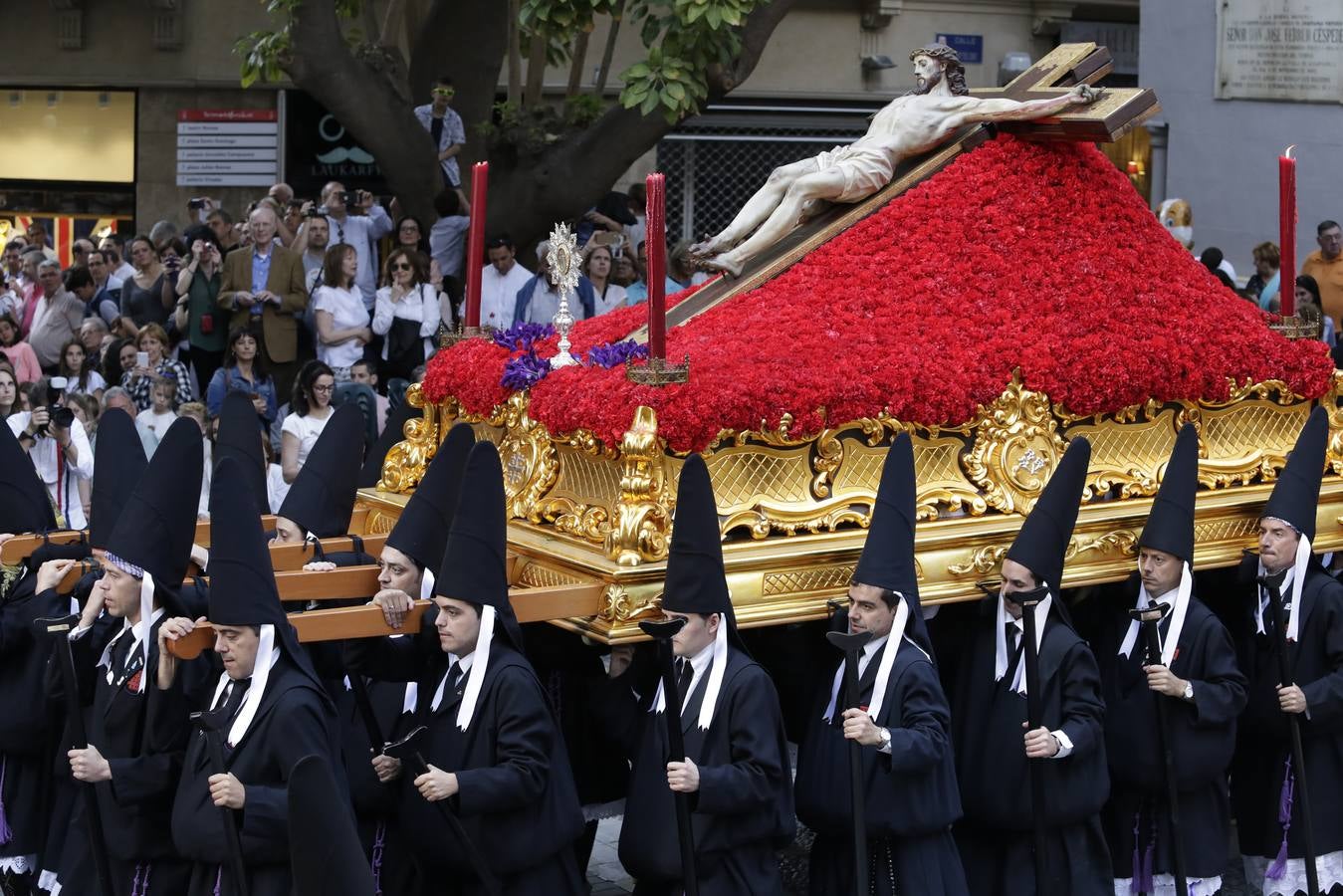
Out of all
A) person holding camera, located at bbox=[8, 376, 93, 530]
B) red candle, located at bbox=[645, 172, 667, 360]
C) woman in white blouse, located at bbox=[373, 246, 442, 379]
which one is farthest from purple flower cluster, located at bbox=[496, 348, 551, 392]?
woman in white blouse, located at bbox=[373, 246, 442, 379]

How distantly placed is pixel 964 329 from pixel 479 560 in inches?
81.3

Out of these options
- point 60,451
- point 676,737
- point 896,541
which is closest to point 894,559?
point 896,541

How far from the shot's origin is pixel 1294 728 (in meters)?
6.07

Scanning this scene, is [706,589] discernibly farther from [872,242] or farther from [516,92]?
[516,92]

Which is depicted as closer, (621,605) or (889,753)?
(889,753)

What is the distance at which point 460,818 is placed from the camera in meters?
5.03

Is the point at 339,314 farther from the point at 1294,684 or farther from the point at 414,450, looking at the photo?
the point at 1294,684

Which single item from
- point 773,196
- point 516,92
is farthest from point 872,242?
point 516,92

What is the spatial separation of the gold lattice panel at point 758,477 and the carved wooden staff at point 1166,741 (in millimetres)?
1110

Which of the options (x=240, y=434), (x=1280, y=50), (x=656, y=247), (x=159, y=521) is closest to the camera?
(x=159, y=521)

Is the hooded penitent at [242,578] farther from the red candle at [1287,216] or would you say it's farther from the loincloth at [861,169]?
the red candle at [1287,216]

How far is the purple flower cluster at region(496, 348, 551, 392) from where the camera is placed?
623 centimetres

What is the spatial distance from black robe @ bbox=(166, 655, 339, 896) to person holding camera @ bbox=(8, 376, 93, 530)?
415 cm

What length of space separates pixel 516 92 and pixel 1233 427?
621 cm
